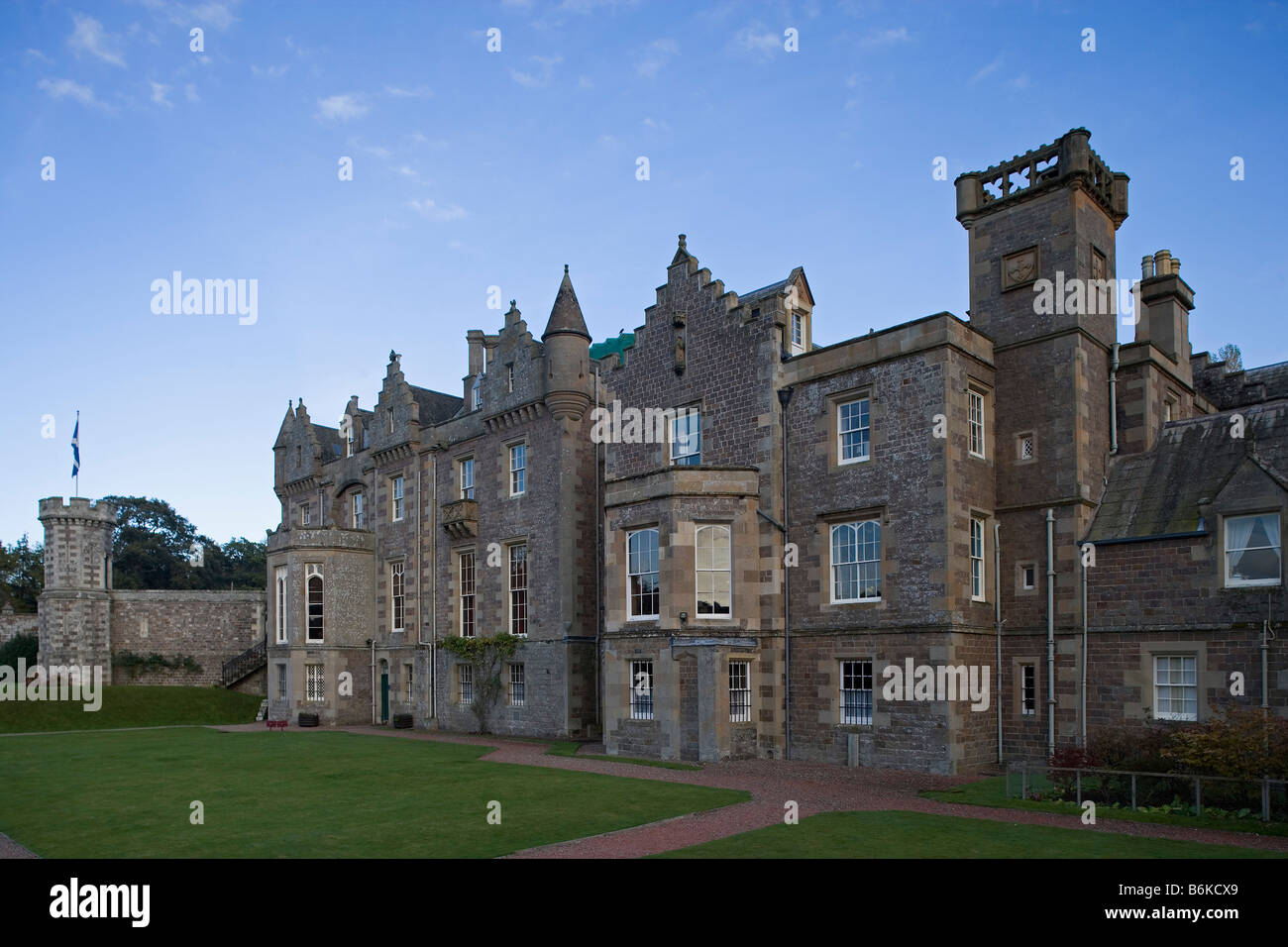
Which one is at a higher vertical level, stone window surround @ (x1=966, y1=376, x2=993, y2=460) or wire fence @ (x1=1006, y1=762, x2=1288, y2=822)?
stone window surround @ (x1=966, y1=376, x2=993, y2=460)

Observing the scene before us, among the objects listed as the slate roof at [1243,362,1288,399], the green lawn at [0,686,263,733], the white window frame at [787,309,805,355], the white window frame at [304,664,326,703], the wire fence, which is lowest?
the green lawn at [0,686,263,733]

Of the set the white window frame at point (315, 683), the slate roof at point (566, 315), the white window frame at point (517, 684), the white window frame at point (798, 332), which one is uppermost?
the slate roof at point (566, 315)

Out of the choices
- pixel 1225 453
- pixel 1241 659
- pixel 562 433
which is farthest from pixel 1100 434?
pixel 562 433

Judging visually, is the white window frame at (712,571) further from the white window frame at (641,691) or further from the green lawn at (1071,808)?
the green lawn at (1071,808)

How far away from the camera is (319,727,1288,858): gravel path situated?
1432 cm

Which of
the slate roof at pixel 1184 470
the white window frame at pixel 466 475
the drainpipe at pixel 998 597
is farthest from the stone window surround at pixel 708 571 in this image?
the white window frame at pixel 466 475

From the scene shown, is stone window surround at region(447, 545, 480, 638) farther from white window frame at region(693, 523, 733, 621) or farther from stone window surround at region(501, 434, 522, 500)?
white window frame at region(693, 523, 733, 621)

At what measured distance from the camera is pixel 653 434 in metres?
29.8

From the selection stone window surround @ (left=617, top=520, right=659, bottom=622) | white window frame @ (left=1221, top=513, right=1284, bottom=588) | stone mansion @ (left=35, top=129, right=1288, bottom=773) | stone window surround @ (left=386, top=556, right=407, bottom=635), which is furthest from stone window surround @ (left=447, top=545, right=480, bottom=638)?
white window frame @ (left=1221, top=513, right=1284, bottom=588)

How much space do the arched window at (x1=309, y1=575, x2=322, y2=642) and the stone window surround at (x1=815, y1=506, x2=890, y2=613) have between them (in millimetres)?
24841

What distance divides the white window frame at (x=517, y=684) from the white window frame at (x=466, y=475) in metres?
6.83

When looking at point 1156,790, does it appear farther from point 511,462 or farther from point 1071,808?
point 511,462

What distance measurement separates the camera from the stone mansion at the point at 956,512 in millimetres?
22234

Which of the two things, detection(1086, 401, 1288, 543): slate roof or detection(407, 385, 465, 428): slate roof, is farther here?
detection(407, 385, 465, 428): slate roof
